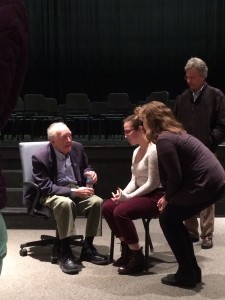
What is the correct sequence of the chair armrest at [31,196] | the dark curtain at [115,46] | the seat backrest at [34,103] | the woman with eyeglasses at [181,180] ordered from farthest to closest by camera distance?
the dark curtain at [115,46], the seat backrest at [34,103], the chair armrest at [31,196], the woman with eyeglasses at [181,180]

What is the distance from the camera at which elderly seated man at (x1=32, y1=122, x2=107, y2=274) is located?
3643 millimetres

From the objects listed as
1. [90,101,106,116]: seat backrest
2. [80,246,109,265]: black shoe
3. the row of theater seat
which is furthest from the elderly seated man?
[90,101,106,116]: seat backrest

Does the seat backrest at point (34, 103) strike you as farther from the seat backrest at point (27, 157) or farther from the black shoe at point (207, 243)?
the black shoe at point (207, 243)

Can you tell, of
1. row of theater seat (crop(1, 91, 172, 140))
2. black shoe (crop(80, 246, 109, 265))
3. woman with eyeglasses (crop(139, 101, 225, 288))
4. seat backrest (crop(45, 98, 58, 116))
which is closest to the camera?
woman with eyeglasses (crop(139, 101, 225, 288))

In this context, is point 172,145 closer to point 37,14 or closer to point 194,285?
point 194,285

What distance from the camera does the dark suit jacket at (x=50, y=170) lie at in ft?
12.3

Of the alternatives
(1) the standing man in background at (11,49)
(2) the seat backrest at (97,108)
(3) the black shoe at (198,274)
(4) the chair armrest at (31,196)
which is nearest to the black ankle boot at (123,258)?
(3) the black shoe at (198,274)

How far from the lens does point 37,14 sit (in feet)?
32.8

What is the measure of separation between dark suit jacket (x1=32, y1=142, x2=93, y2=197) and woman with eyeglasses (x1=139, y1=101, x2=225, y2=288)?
88 cm

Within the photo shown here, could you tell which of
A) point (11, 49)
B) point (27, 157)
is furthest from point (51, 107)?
point (11, 49)

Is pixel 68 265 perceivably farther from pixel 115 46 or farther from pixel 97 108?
pixel 115 46

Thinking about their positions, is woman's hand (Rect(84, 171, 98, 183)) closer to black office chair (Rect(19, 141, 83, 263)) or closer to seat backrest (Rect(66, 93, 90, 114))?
black office chair (Rect(19, 141, 83, 263))

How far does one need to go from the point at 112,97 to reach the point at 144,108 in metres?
4.98

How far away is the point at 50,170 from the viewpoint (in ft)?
12.6
